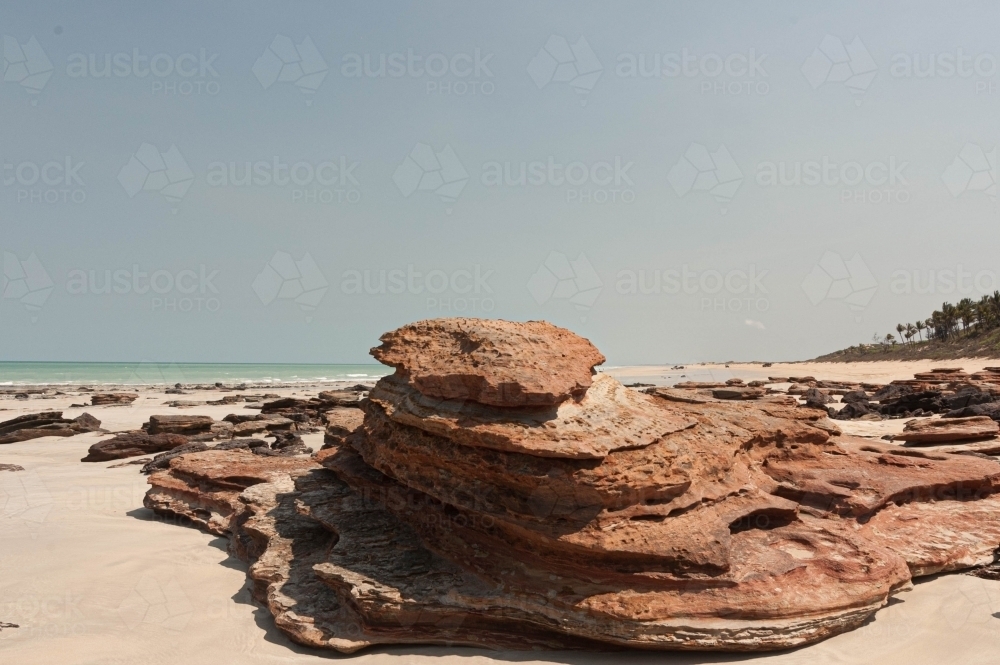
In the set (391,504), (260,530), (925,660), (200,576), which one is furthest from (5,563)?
(925,660)

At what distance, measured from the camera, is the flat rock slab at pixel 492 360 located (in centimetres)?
477

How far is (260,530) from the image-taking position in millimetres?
5934

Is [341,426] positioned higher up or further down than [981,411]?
higher up

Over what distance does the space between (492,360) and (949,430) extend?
32.0 ft

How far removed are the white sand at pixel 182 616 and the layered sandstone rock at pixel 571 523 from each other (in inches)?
6.6

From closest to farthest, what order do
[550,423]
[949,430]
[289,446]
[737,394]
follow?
[550,423] → [949,430] → [289,446] → [737,394]

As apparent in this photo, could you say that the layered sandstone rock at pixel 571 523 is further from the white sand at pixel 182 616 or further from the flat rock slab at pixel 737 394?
the flat rock slab at pixel 737 394

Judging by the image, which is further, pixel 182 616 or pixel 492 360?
pixel 492 360

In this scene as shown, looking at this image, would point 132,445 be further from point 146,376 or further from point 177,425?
point 146,376

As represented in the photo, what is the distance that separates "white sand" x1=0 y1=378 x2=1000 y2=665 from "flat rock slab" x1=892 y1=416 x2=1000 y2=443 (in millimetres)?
6262

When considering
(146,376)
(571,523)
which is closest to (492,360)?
(571,523)

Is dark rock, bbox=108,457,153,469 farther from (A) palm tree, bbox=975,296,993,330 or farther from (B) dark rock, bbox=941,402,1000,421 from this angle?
(A) palm tree, bbox=975,296,993,330

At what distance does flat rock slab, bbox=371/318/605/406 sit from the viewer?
4766 mm

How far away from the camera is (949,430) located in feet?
33.1
